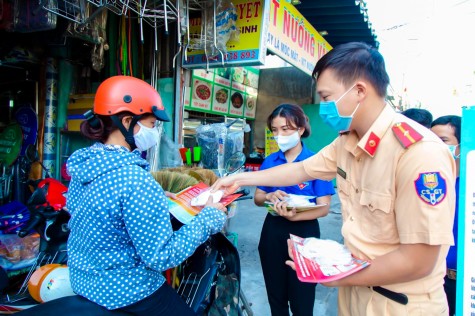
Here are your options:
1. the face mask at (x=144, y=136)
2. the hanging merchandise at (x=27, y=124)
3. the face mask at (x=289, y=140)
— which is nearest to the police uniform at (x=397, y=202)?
the face mask at (x=289, y=140)

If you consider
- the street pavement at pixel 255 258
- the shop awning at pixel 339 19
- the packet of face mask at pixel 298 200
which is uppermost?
the shop awning at pixel 339 19

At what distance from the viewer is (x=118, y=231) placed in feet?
3.98

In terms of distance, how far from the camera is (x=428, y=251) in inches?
37.5

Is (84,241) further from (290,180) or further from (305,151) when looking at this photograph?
(305,151)

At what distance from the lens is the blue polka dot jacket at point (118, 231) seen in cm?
116

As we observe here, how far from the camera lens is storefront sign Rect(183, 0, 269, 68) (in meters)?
3.28

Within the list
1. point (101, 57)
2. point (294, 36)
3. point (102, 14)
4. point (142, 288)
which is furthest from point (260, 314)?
point (294, 36)

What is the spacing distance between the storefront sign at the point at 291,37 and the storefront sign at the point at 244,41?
0.33m

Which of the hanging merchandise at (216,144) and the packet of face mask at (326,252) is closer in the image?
the packet of face mask at (326,252)

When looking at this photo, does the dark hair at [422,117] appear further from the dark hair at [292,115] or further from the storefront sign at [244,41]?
the storefront sign at [244,41]

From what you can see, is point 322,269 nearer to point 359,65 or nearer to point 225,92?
point 359,65

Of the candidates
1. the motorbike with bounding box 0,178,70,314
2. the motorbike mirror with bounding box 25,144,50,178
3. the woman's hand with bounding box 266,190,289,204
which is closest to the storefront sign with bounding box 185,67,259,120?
the motorbike mirror with bounding box 25,144,50,178

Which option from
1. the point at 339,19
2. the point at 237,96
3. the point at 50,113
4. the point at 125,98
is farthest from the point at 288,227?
the point at 237,96

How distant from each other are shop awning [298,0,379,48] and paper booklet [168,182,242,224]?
4.40 metres
